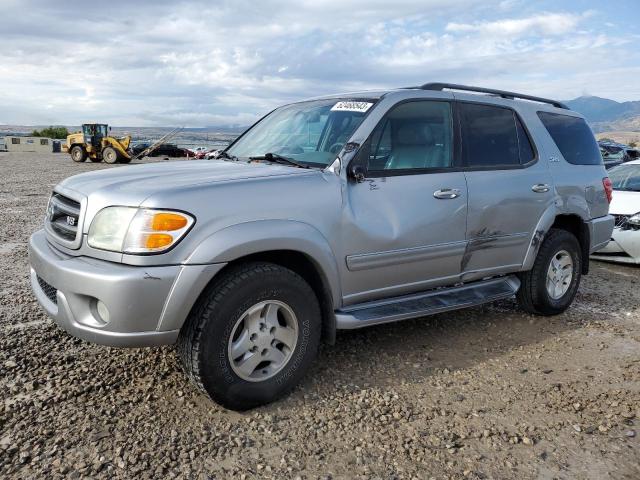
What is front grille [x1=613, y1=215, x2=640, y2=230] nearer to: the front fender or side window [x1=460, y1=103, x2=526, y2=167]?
side window [x1=460, y1=103, x2=526, y2=167]

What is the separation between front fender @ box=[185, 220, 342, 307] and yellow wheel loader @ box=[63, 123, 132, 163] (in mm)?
30326

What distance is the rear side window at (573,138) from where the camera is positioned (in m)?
4.99

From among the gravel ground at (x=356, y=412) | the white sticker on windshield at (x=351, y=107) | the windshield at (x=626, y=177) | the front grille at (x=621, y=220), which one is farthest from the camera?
the windshield at (x=626, y=177)

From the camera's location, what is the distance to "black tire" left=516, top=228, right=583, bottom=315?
15.7ft

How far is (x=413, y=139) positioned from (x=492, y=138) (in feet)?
2.98

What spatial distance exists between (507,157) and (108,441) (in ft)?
11.6

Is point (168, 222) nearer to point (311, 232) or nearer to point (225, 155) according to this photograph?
point (311, 232)

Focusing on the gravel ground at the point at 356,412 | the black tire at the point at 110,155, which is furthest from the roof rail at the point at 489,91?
the black tire at the point at 110,155

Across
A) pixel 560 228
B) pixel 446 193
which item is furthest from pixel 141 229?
pixel 560 228

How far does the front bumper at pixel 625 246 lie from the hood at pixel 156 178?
5.12 m

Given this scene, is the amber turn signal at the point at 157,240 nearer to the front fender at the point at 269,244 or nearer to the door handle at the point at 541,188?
the front fender at the point at 269,244

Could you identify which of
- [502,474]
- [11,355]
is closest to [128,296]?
[11,355]

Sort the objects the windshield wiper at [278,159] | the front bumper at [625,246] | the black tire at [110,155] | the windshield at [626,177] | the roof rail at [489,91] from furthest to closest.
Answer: the black tire at [110,155] < the windshield at [626,177] < the front bumper at [625,246] < the roof rail at [489,91] < the windshield wiper at [278,159]

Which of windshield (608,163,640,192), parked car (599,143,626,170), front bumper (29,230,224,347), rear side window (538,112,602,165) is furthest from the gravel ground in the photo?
parked car (599,143,626,170)
